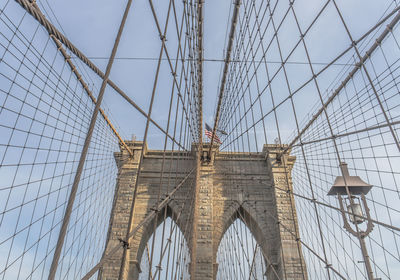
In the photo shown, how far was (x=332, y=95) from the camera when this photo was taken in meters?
6.27

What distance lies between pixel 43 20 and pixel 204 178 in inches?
308

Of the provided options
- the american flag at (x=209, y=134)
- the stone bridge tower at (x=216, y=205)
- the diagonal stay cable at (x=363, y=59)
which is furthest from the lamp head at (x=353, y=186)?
the american flag at (x=209, y=134)

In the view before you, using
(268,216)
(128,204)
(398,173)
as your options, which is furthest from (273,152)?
(398,173)

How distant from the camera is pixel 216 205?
10609 millimetres

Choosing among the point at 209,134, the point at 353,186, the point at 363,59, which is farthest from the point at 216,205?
the point at 363,59

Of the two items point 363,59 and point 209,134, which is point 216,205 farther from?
point 363,59

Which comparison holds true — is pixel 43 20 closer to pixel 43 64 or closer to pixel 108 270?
pixel 43 64

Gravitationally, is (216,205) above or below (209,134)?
below

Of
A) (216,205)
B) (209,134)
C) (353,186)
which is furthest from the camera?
(209,134)

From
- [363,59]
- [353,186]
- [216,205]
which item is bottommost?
[216,205]

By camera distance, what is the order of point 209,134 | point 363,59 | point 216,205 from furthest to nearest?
point 209,134
point 216,205
point 363,59

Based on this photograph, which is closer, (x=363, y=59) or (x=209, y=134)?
(x=363, y=59)

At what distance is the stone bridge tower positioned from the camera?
8.98m

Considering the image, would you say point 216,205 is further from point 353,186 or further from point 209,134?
point 353,186
